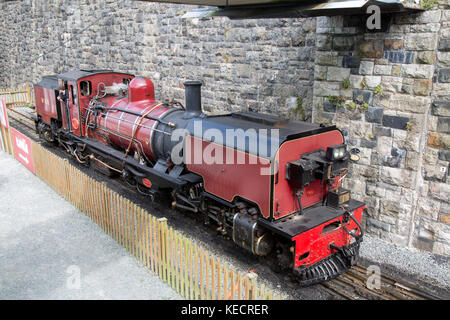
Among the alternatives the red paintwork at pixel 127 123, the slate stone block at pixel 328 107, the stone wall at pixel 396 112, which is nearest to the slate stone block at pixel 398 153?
the stone wall at pixel 396 112

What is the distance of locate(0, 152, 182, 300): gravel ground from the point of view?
5492 mm

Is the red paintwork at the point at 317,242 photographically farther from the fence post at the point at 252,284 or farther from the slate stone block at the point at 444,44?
the slate stone block at the point at 444,44

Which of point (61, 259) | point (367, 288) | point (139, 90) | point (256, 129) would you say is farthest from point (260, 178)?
point (139, 90)

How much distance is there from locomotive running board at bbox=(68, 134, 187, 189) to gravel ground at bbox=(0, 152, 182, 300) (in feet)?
4.44

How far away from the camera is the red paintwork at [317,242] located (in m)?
5.24

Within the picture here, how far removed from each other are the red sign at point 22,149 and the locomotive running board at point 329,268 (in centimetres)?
792

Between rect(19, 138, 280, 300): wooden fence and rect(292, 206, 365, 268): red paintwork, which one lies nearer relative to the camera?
rect(19, 138, 280, 300): wooden fence

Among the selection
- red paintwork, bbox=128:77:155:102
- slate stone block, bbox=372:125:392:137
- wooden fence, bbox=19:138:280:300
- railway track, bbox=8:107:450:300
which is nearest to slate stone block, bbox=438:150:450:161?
slate stone block, bbox=372:125:392:137

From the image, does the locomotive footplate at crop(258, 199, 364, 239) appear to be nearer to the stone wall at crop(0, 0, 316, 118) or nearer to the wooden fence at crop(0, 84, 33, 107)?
the stone wall at crop(0, 0, 316, 118)

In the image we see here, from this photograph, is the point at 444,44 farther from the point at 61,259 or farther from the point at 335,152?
the point at 61,259

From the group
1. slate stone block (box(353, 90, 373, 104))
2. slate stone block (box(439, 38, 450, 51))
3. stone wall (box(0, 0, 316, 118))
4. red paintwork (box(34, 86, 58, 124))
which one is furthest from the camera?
red paintwork (box(34, 86, 58, 124))

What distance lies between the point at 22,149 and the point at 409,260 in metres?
9.94

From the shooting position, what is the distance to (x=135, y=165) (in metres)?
7.91
